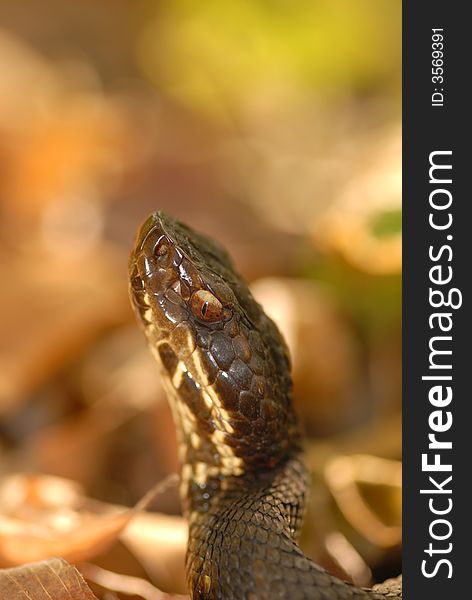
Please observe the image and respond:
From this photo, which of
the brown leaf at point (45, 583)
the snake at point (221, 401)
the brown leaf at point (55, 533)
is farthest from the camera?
the brown leaf at point (55, 533)

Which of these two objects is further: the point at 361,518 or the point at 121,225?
the point at 121,225

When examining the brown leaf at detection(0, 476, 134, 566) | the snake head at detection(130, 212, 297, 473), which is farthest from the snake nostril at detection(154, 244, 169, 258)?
the brown leaf at detection(0, 476, 134, 566)

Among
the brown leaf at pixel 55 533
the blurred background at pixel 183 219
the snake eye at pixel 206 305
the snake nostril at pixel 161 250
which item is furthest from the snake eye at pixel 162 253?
the blurred background at pixel 183 219

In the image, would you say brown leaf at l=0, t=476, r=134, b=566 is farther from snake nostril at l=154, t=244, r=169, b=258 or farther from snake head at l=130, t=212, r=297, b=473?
snake nostril at l=154, t=244, r=169, b=258

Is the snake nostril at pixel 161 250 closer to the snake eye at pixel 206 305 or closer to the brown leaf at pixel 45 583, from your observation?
the snake eye at pixel 206 305

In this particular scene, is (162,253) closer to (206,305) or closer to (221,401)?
(206,305)

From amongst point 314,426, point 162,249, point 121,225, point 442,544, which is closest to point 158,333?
point 162,249

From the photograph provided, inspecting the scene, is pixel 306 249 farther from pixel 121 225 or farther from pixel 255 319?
pixel 255 319
